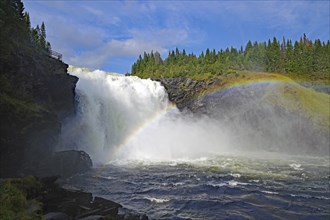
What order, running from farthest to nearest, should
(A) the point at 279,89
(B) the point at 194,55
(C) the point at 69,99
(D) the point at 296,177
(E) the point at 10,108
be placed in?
1. (B) the point at 194,55
2. (A) the point at 279,89
3. (C) the point at 69,99
4. (D) the point at 296,177
5. (E) the point at 10,108

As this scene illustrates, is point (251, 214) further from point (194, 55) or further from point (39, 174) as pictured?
point (194, 55)

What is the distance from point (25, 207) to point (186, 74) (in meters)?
67.6

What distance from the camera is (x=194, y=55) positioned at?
118 metres

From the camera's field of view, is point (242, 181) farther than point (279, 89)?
No

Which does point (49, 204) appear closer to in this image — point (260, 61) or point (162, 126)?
point (162, 126)

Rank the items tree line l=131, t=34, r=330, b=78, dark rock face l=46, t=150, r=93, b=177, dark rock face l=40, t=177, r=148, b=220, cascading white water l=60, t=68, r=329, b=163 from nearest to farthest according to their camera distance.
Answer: dark rock face l=40, t=177, r=148, b=220 → dark rock face l=46, t=150, r=93, b=177 → cascading white water l=60, t=68, r=329, b=163 → tree line l=131, t=34, r=330, b=78

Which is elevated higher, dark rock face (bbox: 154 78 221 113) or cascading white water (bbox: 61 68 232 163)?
dark rock face (bbox: 154 78 221 113)

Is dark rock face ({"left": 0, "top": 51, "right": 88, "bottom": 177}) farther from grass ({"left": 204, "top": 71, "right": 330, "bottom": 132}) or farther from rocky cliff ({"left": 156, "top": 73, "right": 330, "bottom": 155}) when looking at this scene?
grass ({"left": 204, "top": 71, "right": 330, "bottom": 132})

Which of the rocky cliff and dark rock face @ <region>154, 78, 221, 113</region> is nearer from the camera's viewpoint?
the rocky cliff

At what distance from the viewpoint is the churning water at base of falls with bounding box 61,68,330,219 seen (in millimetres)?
22406

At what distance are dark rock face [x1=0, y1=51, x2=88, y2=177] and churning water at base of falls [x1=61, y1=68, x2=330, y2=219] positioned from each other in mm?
3879

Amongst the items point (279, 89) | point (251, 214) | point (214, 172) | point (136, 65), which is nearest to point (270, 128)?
point (279, 89)

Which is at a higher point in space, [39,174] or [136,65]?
[136,65]

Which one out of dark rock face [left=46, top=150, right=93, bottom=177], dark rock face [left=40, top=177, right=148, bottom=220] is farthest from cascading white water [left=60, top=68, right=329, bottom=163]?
dark rock face [left=40, top=177, right=148, bottom=220]
